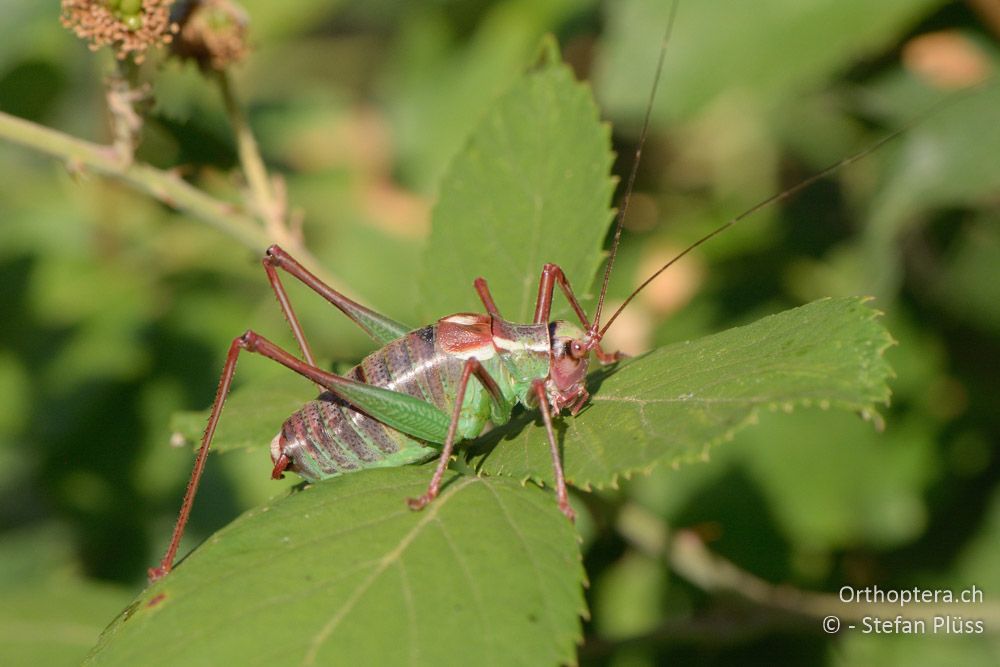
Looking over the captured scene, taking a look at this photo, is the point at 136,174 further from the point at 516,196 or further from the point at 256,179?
the point at 516,196

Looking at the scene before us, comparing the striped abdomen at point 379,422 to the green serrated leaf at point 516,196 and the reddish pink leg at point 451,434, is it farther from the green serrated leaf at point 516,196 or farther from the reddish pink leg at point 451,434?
the green serrated leaf at point 516,196

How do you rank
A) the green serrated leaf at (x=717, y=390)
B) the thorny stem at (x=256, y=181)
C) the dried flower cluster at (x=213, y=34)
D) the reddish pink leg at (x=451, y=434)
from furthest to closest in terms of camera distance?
the thorny stem at (x=256, y=181) < the dried flower cluster at (x=213, y=34) < the reddish pink leg at (x=451, y=434) < the green serrated leaf at (x=717, y=390)

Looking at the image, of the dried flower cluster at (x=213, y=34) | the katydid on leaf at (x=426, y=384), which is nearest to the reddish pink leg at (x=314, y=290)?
the katydid on leaf at (x=426, y=384)

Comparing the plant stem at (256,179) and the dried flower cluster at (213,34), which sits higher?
the dried flower cluster at (213,34)

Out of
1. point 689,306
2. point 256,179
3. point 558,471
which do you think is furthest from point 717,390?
point 689,306

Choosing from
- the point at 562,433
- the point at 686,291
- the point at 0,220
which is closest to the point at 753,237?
the point at 686,291

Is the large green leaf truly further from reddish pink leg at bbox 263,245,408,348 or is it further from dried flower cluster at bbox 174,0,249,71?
dried flower cluster at bbox 174,0,249,71

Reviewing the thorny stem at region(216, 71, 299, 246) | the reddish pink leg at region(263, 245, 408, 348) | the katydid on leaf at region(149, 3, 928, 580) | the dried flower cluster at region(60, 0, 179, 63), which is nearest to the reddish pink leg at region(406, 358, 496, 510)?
the katydid on leaf at region(149, 3, 928, 580)
